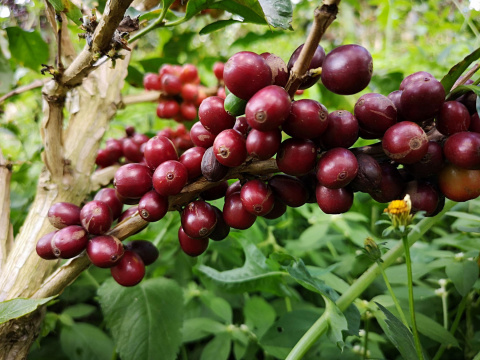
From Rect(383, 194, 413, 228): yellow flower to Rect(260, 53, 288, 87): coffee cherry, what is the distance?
0.20 metres

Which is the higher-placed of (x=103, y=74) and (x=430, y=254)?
(x=103, y=74)

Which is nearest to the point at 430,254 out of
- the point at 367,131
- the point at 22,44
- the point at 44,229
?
the point at 367,131

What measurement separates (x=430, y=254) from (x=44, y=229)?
0.72 metres

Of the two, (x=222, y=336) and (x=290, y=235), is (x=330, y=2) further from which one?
(x=290, y=235)

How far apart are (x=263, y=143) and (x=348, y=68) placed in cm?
12

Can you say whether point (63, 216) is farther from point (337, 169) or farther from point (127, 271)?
point (337, 169)

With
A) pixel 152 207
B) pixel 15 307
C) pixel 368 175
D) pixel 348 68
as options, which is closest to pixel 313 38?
pixel 348 68

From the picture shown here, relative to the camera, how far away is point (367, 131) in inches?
17.6

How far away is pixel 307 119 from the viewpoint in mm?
397

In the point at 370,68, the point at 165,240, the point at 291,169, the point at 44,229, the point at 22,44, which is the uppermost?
the point at 370,68

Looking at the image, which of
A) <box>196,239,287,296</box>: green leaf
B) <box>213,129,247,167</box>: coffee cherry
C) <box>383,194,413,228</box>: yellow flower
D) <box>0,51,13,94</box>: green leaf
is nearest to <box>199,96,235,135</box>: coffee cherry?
<box>213,129,247,167</box>: coffee cherry

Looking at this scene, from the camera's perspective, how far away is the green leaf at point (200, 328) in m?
0.82

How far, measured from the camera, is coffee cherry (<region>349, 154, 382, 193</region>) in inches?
16.3

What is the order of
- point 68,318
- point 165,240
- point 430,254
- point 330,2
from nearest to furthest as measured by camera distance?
point 330,2 → point 430,254 → point 68,318 → point 165,240
